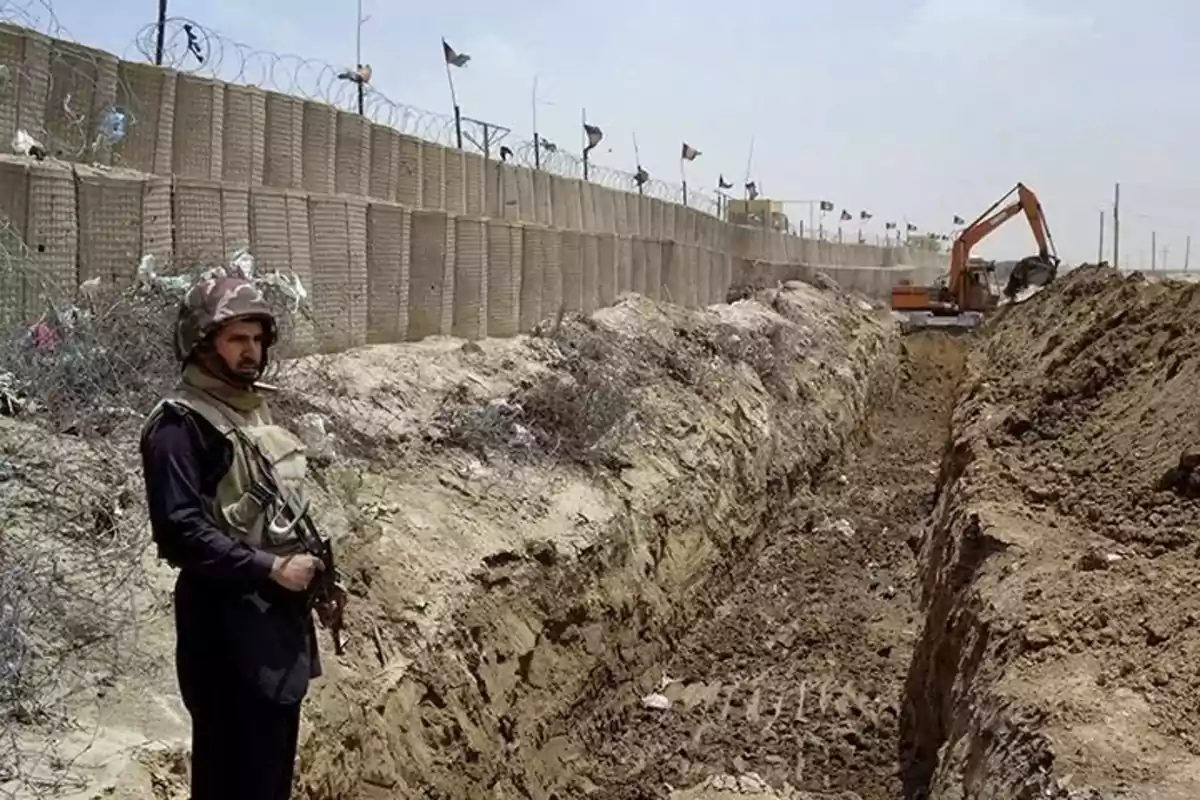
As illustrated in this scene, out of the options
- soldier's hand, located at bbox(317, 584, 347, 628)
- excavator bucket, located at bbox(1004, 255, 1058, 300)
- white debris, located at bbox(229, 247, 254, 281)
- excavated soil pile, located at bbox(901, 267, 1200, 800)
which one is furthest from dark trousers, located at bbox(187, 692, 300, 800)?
excavator bucket, located at bbox(1004, 255, 1058, 300)

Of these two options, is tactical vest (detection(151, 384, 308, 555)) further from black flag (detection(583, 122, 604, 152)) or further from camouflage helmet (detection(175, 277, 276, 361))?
black flag (detection(583, 122, 604, 152))

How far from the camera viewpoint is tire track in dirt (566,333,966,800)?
696 cm

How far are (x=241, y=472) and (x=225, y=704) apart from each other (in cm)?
59

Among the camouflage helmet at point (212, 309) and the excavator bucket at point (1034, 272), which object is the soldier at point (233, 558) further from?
the excavator bucket at point (1034, 272)

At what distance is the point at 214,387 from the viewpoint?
10.2 ft

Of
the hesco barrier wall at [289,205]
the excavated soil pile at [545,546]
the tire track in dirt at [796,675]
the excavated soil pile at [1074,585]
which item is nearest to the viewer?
the excavated soil pile at [1074,585]

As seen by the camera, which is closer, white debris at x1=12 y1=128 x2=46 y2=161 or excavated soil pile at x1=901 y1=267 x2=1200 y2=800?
excavated soil pile at x1=901 y1=267 x2=1200 y2=800

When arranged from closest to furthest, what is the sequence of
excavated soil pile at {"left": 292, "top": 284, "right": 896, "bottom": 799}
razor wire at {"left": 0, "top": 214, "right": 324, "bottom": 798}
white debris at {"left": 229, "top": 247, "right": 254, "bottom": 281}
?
razor wire at {"left": 0, "top": 214, "right": 324, "bottom": 798}
excavated soil pile at {"left": 292, "top": 284, "right": 896, "bottom": 799}
white debris at {"left": 229, "top": 247, "right": 254, "bottom": 281}

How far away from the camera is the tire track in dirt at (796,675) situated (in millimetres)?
6957

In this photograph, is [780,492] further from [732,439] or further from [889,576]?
[889,576]

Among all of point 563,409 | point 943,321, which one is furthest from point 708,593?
point 943,321

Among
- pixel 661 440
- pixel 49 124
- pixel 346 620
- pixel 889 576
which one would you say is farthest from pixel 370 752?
pixel 889 576

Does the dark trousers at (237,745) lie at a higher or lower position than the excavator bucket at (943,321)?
lower

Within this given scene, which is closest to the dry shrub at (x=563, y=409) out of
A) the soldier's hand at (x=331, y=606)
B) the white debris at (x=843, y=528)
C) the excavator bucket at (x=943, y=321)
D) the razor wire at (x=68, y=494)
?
the razor wire at (x=68, y=494)
